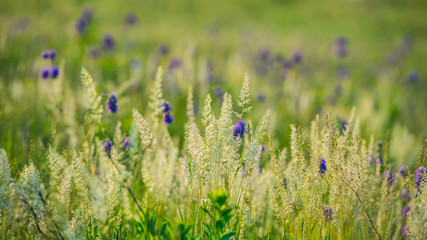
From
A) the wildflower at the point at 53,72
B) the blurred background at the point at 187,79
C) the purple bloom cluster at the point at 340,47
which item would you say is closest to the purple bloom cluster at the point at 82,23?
the blurred background at the point at 187,79

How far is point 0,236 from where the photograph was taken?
60.7 inches

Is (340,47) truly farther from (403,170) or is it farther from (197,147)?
(197,147)

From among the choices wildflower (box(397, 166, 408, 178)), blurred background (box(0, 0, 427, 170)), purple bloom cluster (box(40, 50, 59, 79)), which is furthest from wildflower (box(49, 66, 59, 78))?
wildflower (box(397, 166, 408, 178))

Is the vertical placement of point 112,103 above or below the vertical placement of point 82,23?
below

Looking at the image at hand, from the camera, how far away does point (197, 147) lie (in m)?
1.49

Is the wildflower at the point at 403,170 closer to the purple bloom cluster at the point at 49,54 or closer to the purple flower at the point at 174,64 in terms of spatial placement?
the purple bloom cluster at the point at 49,54

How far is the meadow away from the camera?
151 cm

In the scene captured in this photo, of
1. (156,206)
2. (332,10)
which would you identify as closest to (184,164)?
(156,206)

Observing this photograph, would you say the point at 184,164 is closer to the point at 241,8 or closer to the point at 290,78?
the point at 290,78

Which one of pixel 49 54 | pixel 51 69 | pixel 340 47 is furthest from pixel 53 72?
pixel 340 47

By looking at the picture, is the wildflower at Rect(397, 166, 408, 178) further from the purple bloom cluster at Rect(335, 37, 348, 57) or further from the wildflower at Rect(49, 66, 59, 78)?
the purple bloom cluster at Rect(335, 37, 348, 57)

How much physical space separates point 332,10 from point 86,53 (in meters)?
27.2

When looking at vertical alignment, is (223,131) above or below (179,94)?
below

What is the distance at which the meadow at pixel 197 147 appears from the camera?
1.51 metres
